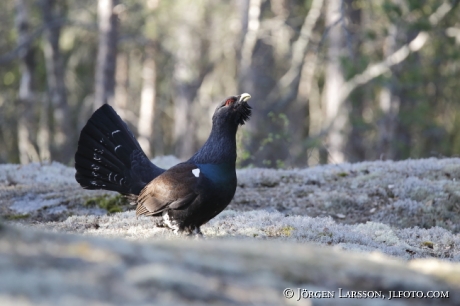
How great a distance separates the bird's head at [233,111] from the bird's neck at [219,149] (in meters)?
0.12

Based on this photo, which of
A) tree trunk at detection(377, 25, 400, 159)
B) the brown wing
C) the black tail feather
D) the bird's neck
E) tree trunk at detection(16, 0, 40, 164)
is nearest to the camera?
the brown wing

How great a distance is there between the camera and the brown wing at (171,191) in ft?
21.5

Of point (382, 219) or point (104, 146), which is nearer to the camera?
point (104, 146)

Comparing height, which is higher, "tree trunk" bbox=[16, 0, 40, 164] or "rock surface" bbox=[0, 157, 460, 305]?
"tree trunk" bbox=[16, 0, 40, 164]

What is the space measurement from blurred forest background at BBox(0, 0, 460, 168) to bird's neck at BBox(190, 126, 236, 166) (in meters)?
6.43

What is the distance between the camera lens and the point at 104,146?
8234 millimetres

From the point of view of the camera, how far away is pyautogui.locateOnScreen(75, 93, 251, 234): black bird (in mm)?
6473

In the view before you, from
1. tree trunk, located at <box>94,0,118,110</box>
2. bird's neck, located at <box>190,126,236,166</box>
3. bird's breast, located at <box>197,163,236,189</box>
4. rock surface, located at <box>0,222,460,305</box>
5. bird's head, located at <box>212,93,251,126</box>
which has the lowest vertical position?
rock surface, located at <box>0,222,460,305</box>

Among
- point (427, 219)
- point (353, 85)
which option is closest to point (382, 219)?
point (427, 219)

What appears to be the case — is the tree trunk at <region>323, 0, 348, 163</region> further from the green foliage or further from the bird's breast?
the bird's breast

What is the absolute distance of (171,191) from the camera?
6711 mm

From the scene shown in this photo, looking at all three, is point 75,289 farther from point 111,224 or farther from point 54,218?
point 54,218

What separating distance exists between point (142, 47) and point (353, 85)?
8.03m

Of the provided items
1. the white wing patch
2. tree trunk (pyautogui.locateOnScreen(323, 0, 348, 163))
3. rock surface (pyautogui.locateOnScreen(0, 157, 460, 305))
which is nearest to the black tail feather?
rock surface (pyautogui.locateOnScreen(0, 157, 460, 305))
